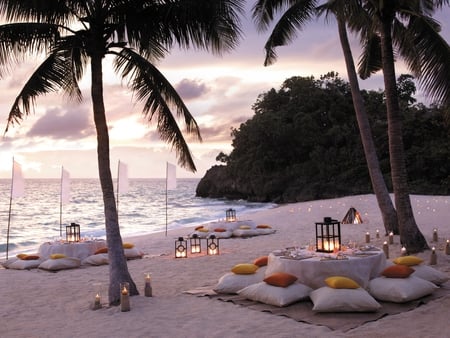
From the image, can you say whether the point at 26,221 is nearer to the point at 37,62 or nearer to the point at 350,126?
the point at 350,126

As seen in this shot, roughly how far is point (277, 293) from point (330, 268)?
876mm

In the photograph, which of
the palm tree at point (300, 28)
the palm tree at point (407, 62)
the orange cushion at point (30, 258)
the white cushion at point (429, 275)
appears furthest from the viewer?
the orange cushion at point (30, 258)

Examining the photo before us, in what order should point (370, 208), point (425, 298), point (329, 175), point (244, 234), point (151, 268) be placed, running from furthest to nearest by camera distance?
point (329, 175), point (370, 208), point (244, 234), point (151, 268), point (425, 298)

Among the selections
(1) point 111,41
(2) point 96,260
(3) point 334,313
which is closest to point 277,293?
(3) point 334,313

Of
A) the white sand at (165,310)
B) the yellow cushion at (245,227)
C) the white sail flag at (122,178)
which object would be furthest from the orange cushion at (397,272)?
the white sail flag at (122,178)

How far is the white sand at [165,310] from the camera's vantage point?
234 inches

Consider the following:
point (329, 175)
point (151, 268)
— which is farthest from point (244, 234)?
point (329, 175)

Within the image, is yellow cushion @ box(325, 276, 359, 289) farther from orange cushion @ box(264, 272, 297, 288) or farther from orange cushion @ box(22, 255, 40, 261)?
orange cushion @ box(22, 255, 40, 261)

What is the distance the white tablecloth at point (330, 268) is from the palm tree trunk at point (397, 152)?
11.1ft

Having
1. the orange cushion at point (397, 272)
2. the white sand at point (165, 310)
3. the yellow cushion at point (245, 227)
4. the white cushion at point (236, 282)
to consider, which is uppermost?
the yellow cushion at point (245, 227)

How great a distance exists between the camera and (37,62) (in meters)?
7.82

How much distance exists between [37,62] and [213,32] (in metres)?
2.81

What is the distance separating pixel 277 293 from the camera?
6.94m

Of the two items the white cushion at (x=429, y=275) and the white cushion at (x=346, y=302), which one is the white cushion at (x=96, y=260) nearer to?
the white cushion at (x=346, y=302)
